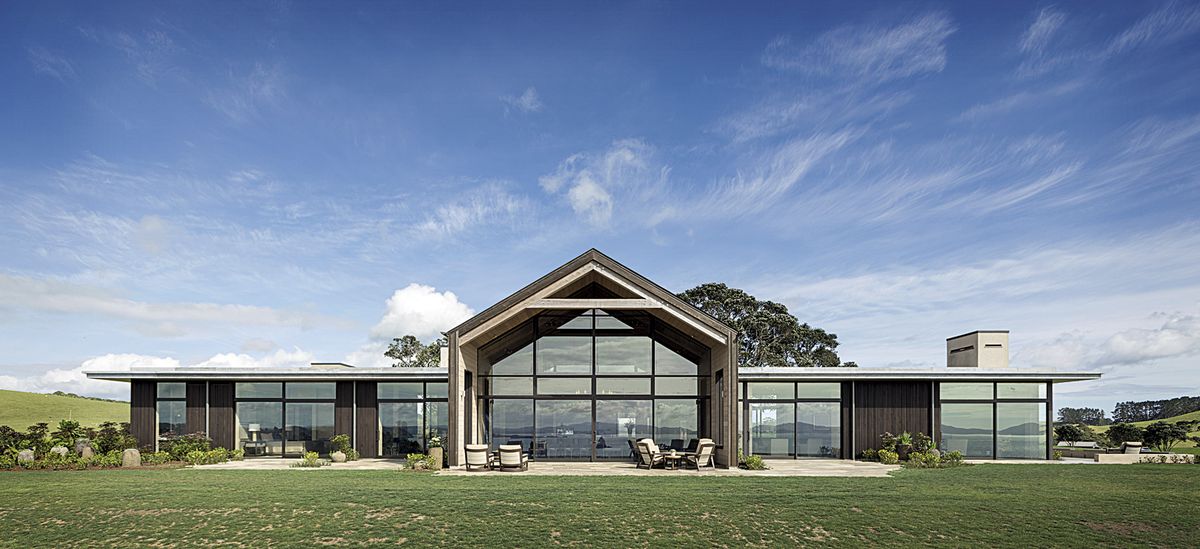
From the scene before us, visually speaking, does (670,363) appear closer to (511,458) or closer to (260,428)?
(511,458)

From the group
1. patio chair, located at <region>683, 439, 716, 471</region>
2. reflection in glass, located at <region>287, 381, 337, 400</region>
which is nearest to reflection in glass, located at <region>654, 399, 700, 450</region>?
patio chair, located at <region>683, 439, 716, 471</region>

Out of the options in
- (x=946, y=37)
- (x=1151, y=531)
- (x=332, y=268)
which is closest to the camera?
(x=1151, y=531)

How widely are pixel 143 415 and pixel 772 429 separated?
1853cm

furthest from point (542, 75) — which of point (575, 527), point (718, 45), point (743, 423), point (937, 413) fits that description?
point (937, 413)

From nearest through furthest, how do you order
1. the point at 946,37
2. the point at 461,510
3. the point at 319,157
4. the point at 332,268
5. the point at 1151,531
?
the point at 1151,531 < the point at 461,510 < the point at 946,37 < the point at 319,157 < the point at 332,268

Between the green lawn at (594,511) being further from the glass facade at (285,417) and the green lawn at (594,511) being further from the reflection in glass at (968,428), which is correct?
the reflection in glass at (968,428)

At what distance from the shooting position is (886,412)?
23141 mm

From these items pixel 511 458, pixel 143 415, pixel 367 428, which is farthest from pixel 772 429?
pixel 143 415

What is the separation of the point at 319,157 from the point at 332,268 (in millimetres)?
5112

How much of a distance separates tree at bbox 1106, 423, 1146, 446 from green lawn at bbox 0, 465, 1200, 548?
38.0 feet

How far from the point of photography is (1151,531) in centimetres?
1188

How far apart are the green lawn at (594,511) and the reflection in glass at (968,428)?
239 inches

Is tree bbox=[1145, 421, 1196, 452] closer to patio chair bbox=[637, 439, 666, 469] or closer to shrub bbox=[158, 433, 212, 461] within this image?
patio chair bbox=[637, 439, 666, 469]

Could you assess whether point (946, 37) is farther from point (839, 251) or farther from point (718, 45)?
point (839, 251)
